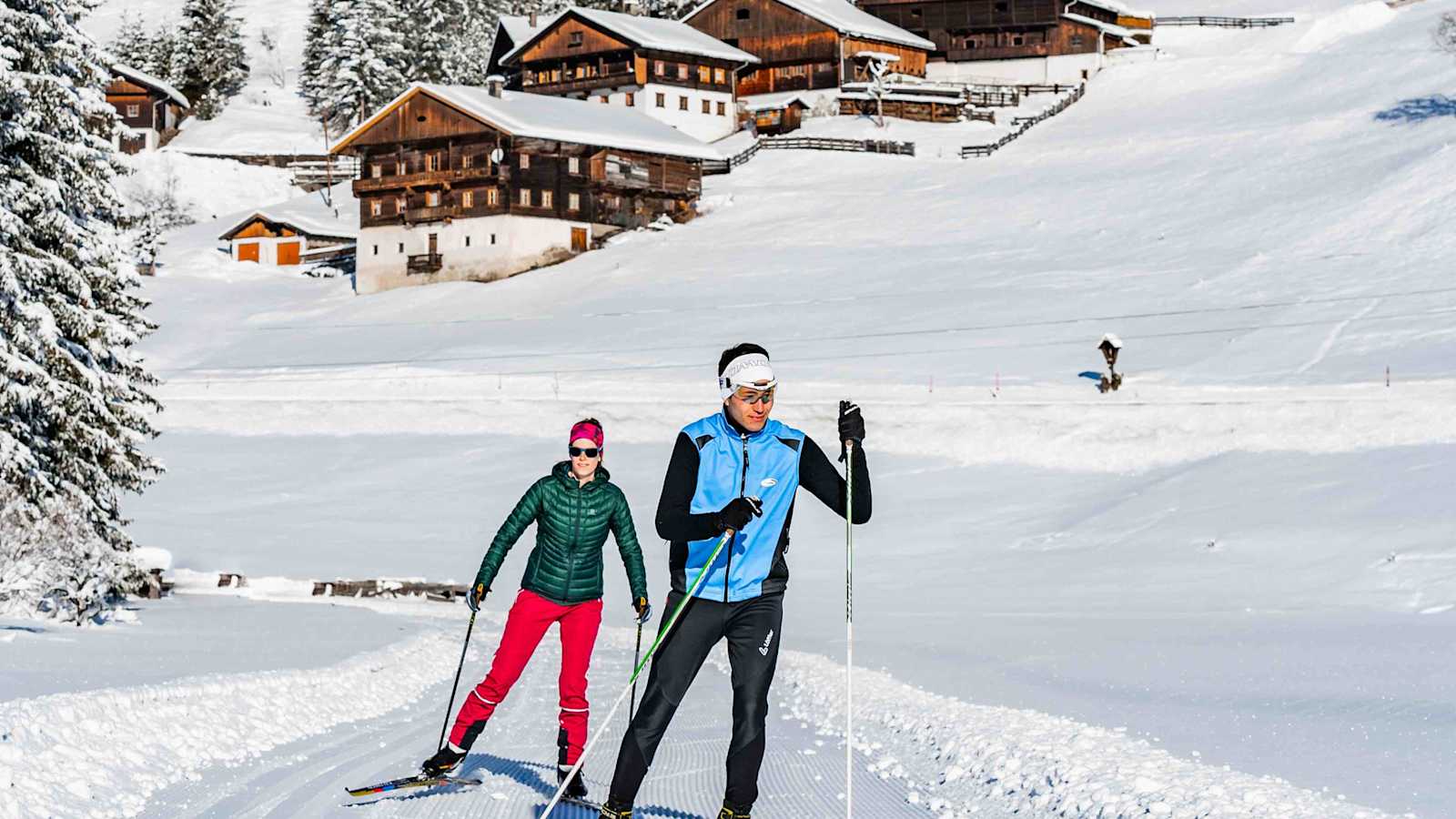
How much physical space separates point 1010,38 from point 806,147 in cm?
2026

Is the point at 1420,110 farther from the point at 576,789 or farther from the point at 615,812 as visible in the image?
the point at 615,812

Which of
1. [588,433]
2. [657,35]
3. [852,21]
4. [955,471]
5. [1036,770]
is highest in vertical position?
[852,21]

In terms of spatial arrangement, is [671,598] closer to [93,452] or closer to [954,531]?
[93,452]

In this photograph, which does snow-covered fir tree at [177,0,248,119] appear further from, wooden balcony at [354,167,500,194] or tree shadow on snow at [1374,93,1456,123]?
tree shadow on snow at [1374,93,1456,123]

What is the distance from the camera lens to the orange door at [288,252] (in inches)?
3024

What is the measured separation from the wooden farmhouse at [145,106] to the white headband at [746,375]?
96255mm

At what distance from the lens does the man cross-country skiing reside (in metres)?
6.27

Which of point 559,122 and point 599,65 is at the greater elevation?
point 599,65

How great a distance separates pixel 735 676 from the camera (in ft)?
21.3

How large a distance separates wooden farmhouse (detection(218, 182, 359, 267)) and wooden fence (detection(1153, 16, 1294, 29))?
176 ft

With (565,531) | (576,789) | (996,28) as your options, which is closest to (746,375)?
(565,531)

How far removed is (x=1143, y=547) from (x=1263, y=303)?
19.5 meters

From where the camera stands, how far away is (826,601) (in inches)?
876

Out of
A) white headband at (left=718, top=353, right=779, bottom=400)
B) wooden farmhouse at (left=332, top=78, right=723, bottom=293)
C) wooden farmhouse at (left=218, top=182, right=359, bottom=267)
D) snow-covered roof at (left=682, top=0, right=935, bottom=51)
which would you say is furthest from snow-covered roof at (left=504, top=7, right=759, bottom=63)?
white headband at (left=718, top=353, right=779, bottom=400)
